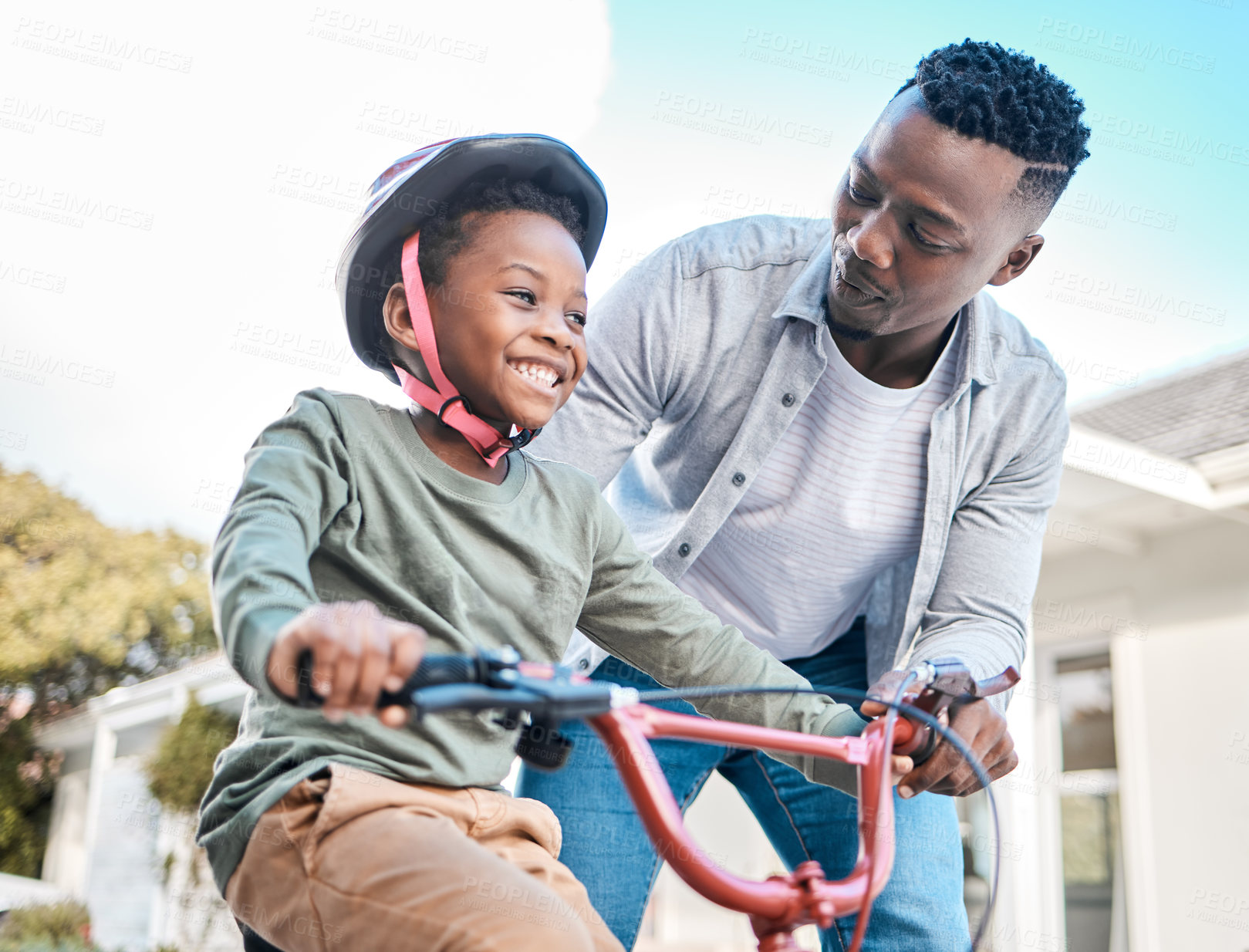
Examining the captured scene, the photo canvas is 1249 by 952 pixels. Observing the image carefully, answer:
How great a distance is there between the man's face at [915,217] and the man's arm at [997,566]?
0.51 m

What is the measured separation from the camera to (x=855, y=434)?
8.75 feet

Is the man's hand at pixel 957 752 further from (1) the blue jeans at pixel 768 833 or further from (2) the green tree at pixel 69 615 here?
(2) the green tree at pixel 69 615

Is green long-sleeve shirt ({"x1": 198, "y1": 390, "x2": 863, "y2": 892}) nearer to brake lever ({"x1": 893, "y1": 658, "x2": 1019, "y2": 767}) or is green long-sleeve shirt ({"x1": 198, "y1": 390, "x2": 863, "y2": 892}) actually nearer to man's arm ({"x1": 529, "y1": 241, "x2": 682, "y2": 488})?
brake lever ({"x1": 893, "y1": 658, "x2": 1019, "y2": 767})

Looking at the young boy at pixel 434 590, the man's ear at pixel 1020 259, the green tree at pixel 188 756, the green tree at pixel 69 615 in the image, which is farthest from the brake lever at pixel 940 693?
the green tree at pixel 69 615

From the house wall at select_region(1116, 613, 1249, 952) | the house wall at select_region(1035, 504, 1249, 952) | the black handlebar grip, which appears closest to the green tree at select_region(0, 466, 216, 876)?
the house wall at select_region(1035, 504, 1249, 952)

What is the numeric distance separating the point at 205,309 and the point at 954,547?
998 inches

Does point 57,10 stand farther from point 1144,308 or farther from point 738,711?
point 738,711

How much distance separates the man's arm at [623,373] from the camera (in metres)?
2.44

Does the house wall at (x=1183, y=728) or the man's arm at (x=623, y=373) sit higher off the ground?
the man's arm at (x=623, y=373)

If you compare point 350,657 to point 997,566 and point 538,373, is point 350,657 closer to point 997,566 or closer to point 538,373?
point 538,373

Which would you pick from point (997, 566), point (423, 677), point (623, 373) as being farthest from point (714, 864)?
point (997, 566)

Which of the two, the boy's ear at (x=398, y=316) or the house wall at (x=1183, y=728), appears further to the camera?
the house wall at (x=1183, y=728)

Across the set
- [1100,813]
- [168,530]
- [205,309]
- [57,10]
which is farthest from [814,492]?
[205,309]

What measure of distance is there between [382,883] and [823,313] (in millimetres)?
1752
